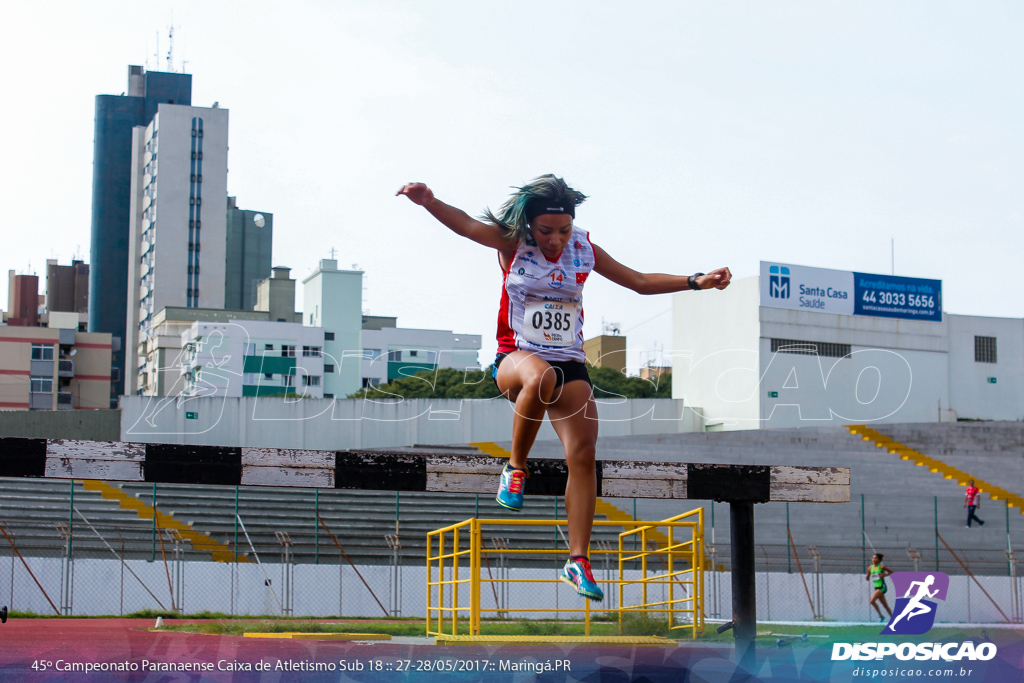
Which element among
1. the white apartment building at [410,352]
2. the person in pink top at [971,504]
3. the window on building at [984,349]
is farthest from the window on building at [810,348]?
the white apartment building at [410,352]

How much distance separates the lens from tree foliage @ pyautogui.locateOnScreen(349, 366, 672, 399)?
154 ft

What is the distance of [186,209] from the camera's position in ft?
249

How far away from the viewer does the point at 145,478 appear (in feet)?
14.2

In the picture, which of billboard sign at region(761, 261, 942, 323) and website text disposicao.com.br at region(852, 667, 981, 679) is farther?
billboard sign at region(761, 261, 942, 323)

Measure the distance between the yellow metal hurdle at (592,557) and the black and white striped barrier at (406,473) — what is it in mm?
2187

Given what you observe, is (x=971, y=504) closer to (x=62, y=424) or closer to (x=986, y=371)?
(x=986, y=371)

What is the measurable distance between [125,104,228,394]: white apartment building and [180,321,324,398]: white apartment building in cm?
1057

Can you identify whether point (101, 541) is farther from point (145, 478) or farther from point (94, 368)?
point (94, 368)

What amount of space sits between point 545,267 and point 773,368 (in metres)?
32.4

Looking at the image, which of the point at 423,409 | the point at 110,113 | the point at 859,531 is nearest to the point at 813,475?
the point at 859,531

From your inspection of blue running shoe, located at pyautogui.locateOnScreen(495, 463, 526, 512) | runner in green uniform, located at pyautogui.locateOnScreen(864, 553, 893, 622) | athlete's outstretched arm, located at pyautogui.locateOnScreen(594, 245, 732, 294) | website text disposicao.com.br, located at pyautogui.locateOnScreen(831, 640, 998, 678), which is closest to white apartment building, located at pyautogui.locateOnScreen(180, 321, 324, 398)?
runner in green uniform, located at pyautogui.locateOnScreen(864, 553, 893, 622)

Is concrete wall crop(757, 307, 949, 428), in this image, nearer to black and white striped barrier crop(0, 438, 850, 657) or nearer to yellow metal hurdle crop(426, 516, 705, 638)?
yellow metal hurdle crop(426, 516, 705, 638)
